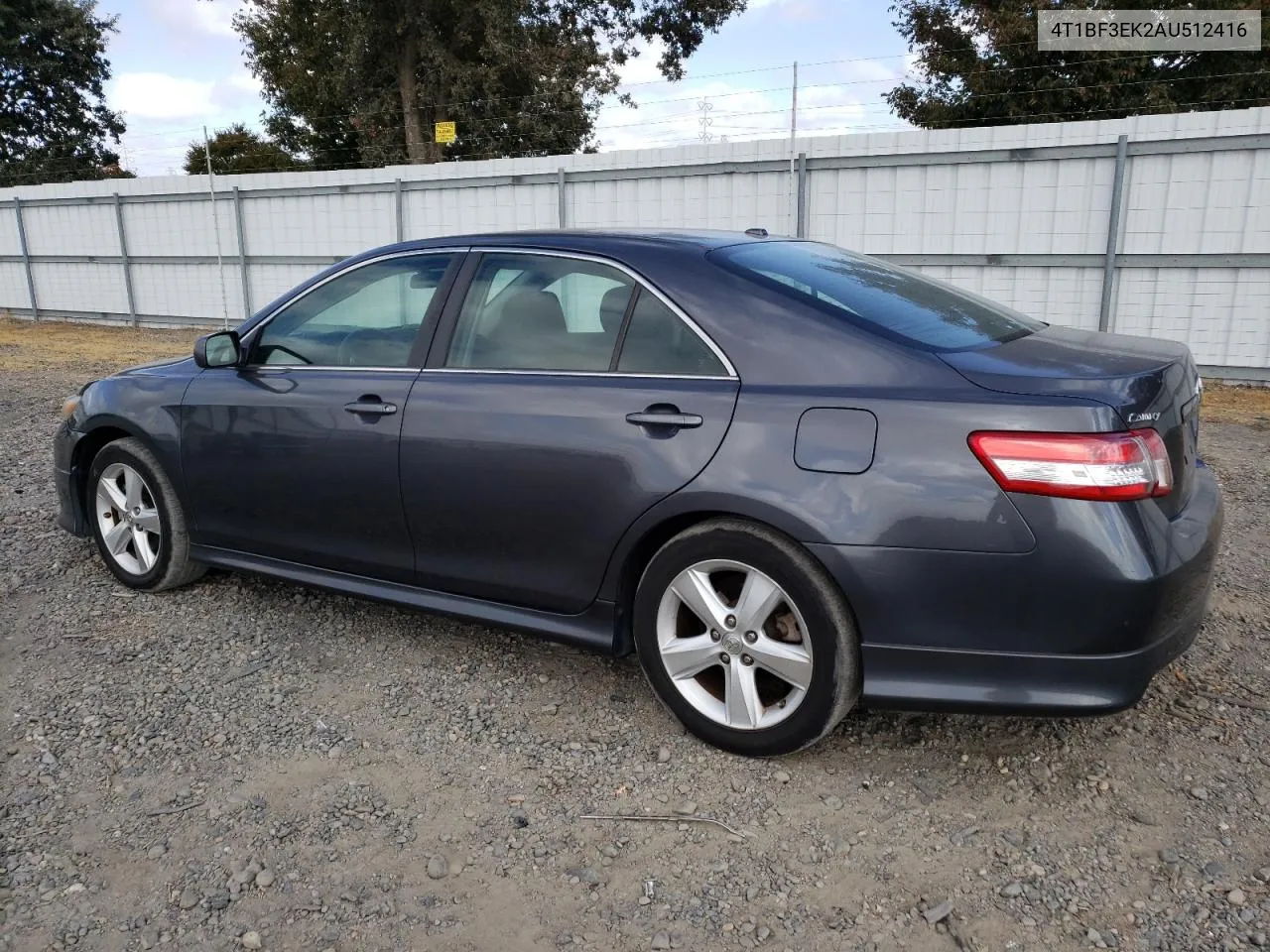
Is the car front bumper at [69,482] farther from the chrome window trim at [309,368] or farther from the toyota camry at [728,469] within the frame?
the chrome window trim at [309,368]

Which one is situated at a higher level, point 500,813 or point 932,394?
point 932,394

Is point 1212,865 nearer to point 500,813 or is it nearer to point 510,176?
point 500,813

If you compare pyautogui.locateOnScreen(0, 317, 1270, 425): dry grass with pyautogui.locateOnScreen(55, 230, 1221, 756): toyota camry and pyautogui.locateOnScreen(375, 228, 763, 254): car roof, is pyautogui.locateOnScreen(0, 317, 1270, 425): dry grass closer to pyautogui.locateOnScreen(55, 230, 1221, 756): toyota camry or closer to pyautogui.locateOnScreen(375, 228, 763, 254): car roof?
pyautogui.locateOnScreen(375, 228, 763, 254): car roof

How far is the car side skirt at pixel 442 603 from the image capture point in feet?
10.5

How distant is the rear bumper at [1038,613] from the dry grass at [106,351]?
22.5 feet

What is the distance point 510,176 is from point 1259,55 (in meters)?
16.1

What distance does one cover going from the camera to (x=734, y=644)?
289 cm

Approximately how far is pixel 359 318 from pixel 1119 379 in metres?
2.67

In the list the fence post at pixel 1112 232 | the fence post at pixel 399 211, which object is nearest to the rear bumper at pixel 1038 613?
the fence post at pixel 1112 232

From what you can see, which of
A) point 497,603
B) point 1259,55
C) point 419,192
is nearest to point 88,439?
point 497,603

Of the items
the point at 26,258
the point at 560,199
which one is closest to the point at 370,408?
the point at 560,199

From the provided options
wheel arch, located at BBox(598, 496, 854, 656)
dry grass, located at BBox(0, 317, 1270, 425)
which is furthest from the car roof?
dry grass, located at BBox(0, 317, 1270, 425)

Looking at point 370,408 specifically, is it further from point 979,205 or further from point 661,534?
point 979,205

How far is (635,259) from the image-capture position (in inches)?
→ 126
